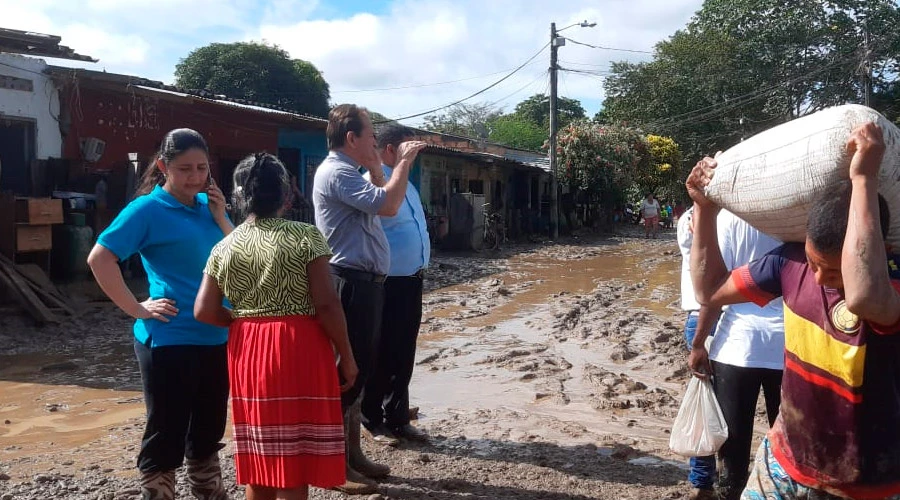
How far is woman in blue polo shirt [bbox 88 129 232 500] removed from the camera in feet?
9.65

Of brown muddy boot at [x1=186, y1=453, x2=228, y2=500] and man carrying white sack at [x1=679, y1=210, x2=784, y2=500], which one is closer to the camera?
man carrying white sack at [x1=679, y1=210, x2=784, y2=500]

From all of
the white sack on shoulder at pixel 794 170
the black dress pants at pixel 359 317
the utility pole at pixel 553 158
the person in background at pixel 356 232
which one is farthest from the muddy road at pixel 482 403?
the utility pole at pixel 553 158

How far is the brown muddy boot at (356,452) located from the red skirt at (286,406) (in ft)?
3.70

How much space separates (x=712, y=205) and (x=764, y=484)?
83cm

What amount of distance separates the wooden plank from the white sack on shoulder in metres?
7.88

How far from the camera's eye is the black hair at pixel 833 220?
1.86 meters

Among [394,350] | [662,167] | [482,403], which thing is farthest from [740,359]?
[662,167]

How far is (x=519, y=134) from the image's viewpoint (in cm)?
5481

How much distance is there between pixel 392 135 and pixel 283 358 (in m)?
2.15

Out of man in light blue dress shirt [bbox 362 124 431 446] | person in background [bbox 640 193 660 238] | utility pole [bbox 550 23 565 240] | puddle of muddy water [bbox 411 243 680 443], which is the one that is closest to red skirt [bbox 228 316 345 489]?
man in light blue dress shirt [bbox 362 124 431 446]

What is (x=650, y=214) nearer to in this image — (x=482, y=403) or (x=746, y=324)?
(x=482, y=403)

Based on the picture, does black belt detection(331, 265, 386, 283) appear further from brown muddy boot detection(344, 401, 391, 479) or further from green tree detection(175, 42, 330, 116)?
green tree detection(175, 42, 330, 116)

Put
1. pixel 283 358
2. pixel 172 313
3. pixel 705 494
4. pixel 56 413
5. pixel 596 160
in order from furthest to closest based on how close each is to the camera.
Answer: pixel 596 160 < pixel 56 413 < pixel 705 494 < pixel 172 313 < pixel 283 358

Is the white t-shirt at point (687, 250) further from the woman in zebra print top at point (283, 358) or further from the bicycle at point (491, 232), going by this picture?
the bicycle at point (491, 232)
